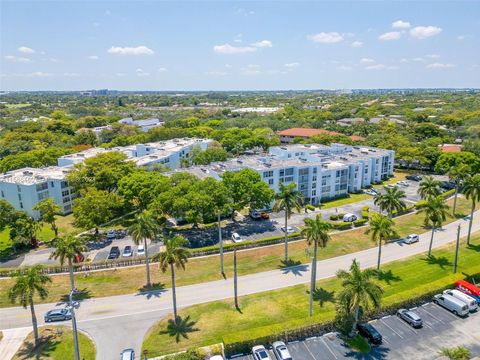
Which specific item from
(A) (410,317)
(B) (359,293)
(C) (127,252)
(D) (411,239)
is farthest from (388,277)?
(C) (127,252)

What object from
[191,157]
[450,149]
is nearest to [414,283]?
[191,157]

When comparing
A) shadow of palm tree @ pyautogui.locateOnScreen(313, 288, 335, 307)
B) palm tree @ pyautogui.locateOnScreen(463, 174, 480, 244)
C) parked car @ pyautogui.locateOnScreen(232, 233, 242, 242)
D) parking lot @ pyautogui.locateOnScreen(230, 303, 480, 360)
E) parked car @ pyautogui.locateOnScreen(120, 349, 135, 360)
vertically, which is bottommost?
shadow of palm tree @ pyautogui.locateOnScreen(313, 288, 335, 307)

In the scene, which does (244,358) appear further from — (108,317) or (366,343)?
(108,317)

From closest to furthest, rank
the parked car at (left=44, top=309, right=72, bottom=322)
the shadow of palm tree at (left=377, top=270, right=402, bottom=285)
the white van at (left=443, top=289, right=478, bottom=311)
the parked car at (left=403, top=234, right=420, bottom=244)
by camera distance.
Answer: the parked car at (left=44, top=309, right=72, bottom=322) < the white van at (left=443, top=289, right=478, bottom=311) < the shadow of palm tree at (left=377, top=270, right=402, bottom=285) < the parked car at (left=403, top=234, right=420, bottom=244)

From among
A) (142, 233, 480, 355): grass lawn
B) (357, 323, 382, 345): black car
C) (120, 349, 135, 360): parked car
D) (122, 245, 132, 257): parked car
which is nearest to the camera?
(120, 349, 135, 360): parked car

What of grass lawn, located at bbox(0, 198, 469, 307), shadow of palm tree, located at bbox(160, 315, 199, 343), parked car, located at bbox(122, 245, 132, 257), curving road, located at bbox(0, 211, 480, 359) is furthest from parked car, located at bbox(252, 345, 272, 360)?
parked car, located at bbox(122, 245, 132, 257)

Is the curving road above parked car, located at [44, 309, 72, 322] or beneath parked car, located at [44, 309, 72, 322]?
beneath

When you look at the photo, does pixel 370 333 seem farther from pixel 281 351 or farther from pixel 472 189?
pixel 472 189

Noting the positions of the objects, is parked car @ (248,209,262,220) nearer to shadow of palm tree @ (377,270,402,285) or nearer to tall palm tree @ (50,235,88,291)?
shadow of palm tree @ (377,270,402,285)
